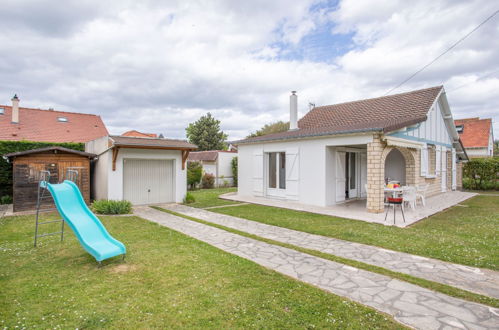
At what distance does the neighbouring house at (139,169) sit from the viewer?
9930mm

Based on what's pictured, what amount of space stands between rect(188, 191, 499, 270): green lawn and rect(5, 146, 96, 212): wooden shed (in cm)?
663

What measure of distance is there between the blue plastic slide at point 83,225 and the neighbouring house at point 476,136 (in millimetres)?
32762

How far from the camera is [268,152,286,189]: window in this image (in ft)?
39.4

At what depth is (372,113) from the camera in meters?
12.6

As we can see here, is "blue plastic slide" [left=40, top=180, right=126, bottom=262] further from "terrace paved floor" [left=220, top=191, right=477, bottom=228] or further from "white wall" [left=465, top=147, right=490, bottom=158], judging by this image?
"white wall" [left=465, top=147, right=490, bottom=158]

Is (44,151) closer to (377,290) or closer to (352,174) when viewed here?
(377,290)

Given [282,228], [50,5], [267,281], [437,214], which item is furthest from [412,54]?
[50,5]

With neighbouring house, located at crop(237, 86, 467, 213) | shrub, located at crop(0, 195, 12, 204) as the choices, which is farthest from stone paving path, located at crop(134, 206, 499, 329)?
shrub, located at crop(0, 195, 12, 204)

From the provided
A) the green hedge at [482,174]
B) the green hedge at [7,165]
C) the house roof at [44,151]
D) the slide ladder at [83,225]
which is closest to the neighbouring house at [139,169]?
the house roof at [44,151]

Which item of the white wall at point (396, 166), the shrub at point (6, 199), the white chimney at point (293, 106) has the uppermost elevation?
the white chimney at point (293, 106)

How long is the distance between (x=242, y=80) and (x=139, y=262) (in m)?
11.7

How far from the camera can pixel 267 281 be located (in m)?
3.60

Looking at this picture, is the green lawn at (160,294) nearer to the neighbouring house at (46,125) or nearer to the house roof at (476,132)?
the neighbouring house at (46,125)

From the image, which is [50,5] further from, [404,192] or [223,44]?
[404,192]
